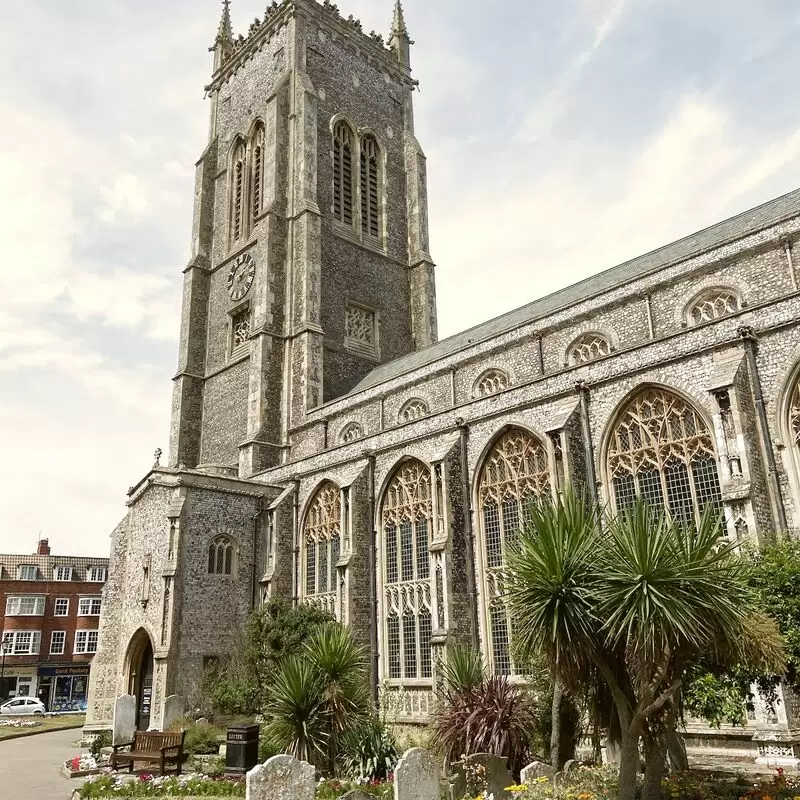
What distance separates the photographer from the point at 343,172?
4197 cm

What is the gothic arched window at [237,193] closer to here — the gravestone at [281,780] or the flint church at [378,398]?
the flint church at [378,398]

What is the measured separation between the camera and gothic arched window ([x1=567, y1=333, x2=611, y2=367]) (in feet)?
80.2

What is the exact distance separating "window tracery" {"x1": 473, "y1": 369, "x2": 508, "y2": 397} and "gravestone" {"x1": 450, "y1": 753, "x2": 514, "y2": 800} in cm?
1620

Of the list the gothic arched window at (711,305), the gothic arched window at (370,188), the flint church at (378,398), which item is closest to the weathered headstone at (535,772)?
the flint church at (378,398)

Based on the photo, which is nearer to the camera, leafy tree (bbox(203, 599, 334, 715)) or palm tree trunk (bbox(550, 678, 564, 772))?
palm tree trunk (bbox(550, 678, 564, 772))

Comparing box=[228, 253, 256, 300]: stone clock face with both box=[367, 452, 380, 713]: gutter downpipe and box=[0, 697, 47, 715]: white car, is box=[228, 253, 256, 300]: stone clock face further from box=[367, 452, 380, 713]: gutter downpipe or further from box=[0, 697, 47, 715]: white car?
box=[0, 697, 47, 715]: white car

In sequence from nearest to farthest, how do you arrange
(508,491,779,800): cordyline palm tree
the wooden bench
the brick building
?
(508,491,779,800): cordyline palm tree, the wooden bench, the brick building

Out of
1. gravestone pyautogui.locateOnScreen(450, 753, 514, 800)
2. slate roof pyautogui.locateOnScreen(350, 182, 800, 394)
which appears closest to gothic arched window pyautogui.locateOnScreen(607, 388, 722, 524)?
gravestone pyautogui.locateOnScreen(450, 753, 514, 800)

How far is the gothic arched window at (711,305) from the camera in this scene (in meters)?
21.9

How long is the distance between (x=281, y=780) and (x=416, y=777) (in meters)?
1.93

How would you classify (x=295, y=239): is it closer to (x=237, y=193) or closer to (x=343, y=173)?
(x=343, y=173)

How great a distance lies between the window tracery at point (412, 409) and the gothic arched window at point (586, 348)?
6.41 metres

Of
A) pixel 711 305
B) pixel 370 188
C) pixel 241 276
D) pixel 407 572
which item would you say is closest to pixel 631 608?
pixel 407 572

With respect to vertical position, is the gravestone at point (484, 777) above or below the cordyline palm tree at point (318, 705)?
below
